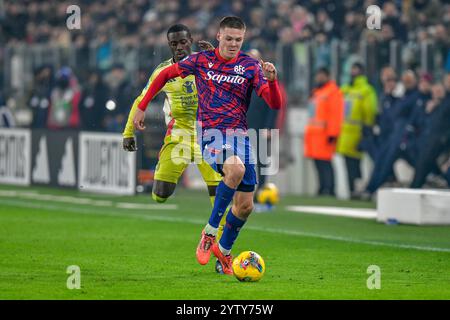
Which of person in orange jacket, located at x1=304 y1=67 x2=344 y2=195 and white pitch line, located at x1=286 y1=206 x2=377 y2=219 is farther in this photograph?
person in orange jacket, located at x1=304 y1=67 x2=344 y2=195

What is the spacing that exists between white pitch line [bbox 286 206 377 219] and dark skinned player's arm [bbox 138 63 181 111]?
735 centimetres

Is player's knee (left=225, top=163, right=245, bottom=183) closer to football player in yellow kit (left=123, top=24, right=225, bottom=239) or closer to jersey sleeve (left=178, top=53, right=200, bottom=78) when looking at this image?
jersey sleeve (left=178, top=53, right=200, bottom=78)

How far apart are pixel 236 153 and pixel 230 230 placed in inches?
29.3

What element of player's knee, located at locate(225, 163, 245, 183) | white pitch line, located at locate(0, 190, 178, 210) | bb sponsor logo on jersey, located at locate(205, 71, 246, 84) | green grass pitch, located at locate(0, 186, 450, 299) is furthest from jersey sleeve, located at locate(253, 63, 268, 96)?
white pitch line, located at locate(0, 190, 178, 210)

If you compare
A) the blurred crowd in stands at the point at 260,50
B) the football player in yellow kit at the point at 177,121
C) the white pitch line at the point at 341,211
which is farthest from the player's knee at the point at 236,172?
the blurred crowd in stands at the point at 260,50

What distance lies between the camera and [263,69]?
455 inches

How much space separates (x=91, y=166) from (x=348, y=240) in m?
8.76

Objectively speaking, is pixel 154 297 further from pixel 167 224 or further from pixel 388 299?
pixel 167 224

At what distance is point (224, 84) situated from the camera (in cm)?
Answer: 1182

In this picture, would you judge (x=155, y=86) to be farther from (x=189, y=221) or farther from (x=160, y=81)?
(x=189, y=221)

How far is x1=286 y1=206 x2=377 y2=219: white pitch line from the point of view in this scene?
62.7 ft

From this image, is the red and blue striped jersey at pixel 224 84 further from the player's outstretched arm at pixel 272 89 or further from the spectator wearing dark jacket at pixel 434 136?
the spectator wearing dark jacket at pixel 434 136

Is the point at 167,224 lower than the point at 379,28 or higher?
lower
